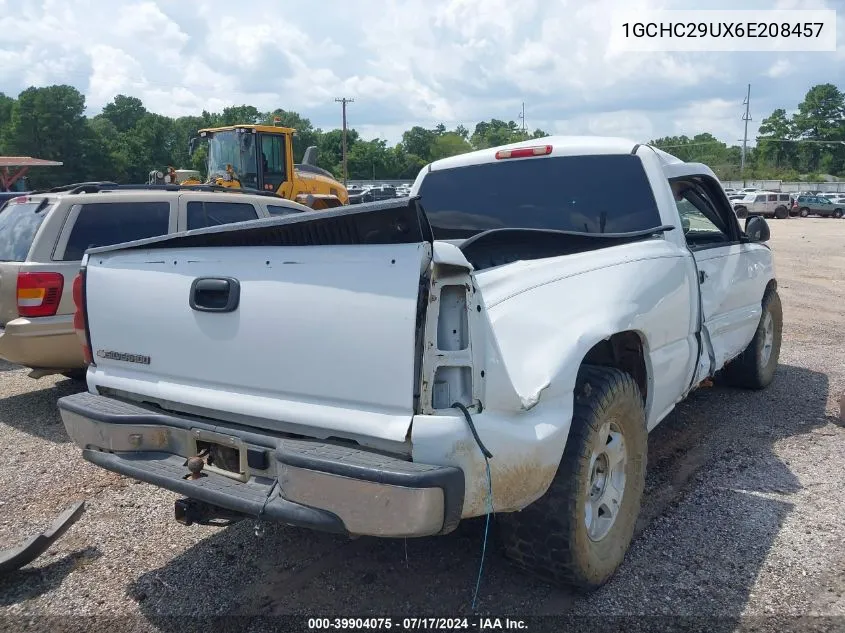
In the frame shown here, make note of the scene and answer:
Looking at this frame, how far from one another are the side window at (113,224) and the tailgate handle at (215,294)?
3.44m

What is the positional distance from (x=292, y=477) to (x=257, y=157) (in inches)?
585

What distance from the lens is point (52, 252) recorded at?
579 cm

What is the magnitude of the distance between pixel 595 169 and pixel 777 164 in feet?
404

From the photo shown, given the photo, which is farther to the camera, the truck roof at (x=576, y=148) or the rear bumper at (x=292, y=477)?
the truck roof at (x=576, y=148)

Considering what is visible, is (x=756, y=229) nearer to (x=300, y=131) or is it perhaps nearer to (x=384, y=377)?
(x=384, y=377)

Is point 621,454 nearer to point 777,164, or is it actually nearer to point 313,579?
point 313,579

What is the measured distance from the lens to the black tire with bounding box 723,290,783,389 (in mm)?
5941

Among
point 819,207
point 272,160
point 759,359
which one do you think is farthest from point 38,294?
point 819,207

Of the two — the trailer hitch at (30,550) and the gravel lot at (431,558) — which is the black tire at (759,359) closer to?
the gravel lot at (431,558)

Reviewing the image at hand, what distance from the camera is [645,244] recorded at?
3771 millimetres

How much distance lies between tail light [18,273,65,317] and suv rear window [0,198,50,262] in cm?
24

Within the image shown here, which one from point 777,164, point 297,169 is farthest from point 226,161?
point 777,164

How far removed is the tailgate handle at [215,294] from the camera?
2.74 meters

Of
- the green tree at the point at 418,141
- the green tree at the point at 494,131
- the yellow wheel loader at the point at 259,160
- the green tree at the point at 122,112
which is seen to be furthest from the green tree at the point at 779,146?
the yellow wheel loader at the point at 259,160
